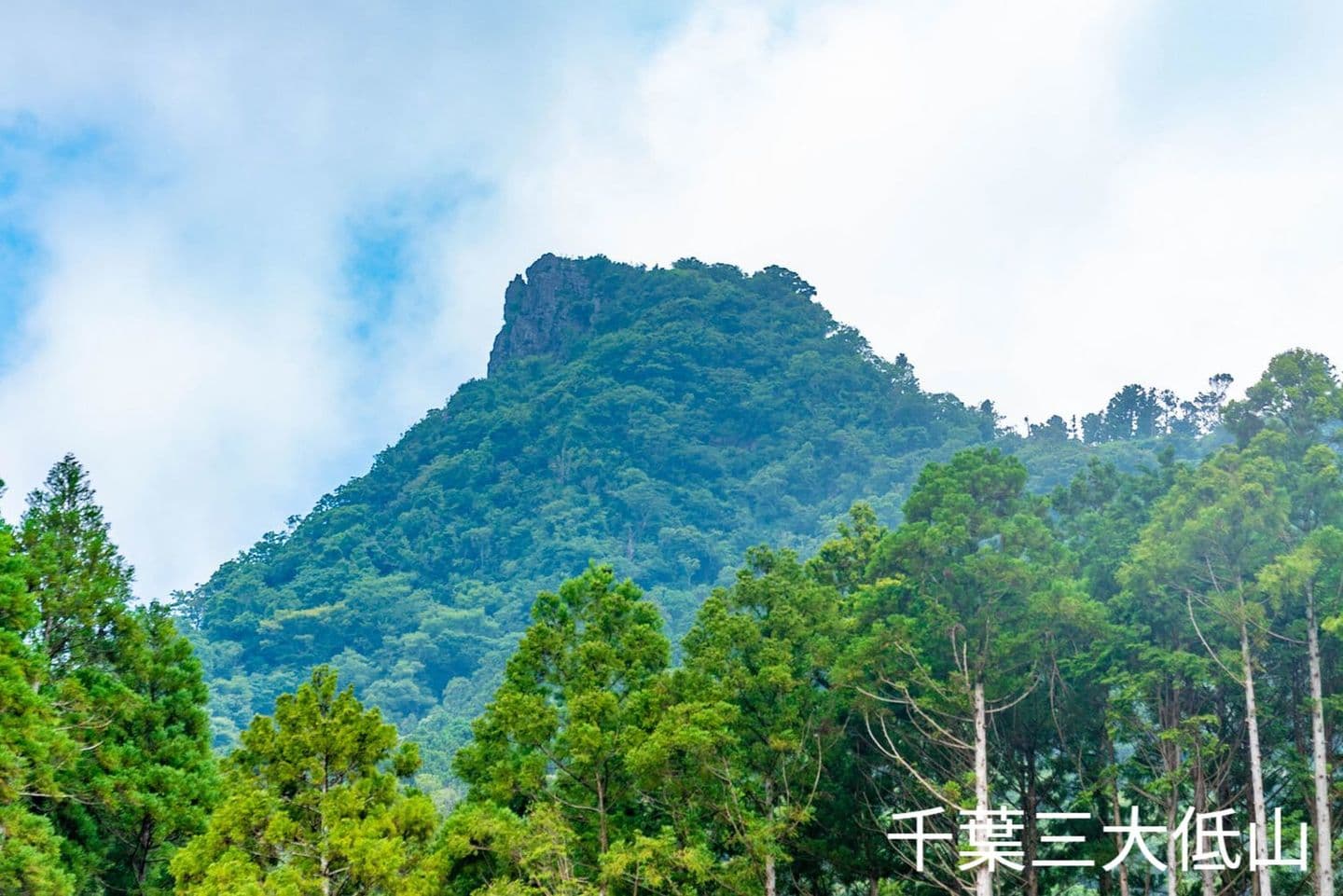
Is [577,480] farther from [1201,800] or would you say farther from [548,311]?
[1201,800]

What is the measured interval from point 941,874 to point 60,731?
451 inches

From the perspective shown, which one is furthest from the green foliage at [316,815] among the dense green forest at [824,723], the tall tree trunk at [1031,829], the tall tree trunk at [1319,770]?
the tall tree trunk at [1319,770]

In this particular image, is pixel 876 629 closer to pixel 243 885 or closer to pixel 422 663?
pixel 243 885

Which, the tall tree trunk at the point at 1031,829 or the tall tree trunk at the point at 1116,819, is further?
the tall tree trunk at the point at 1031,829

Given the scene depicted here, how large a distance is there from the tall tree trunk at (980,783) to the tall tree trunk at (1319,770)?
161 inches

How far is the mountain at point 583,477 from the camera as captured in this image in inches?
3219

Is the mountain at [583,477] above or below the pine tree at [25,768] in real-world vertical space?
above

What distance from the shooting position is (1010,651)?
16.8 metres

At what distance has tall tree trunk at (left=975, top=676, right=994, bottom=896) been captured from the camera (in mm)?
14703

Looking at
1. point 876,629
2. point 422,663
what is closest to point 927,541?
point 876,629

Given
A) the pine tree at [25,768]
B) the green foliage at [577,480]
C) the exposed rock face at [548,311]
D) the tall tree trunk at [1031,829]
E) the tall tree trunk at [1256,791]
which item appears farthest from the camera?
the exposed rock face at [548,311]

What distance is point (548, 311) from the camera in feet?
411

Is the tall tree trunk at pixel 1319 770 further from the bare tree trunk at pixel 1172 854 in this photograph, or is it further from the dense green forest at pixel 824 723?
the bare tree trunk at pixel 1172 854

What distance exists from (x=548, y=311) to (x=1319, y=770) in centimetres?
11279
